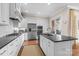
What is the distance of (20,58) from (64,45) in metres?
1.35

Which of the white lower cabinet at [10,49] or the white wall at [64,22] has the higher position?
the white wall at [64,22]

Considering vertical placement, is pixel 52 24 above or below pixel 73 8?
below

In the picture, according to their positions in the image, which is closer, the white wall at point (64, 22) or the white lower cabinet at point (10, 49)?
the white lower cabinet at point (10, 49)

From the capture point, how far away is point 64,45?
1.85 meters

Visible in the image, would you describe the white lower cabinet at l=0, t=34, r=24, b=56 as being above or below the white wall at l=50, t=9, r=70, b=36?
below

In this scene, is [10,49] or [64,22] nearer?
[10,49]

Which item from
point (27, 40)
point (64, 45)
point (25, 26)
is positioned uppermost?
point (25, 26)

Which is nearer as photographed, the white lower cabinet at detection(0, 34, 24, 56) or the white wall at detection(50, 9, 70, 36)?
the white lower cabinet at detection(0, 34, 24, 56)

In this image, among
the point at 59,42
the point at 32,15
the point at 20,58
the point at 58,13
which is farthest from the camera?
the point at 32,15

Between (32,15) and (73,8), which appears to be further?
(32,15)

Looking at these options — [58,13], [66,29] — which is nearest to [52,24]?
[58,13]

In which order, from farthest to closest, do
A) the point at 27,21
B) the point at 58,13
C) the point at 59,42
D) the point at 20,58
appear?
the point at 27,21 < the point at 58,13 < the point at 59,42 < the point at 20,58

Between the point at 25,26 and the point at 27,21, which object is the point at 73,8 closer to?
the point at 27,21

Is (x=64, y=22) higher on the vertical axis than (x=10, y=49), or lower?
higher
